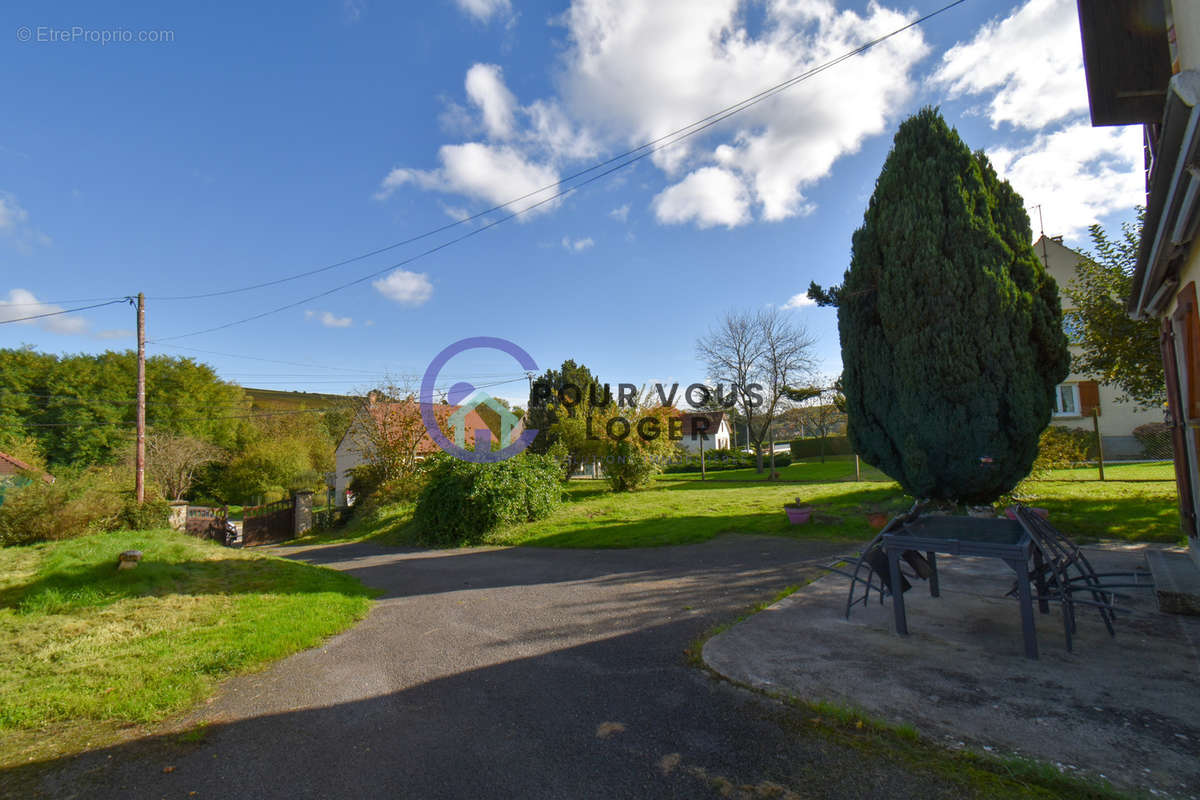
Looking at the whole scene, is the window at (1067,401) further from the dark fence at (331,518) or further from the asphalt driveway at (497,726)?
the dark fence at (331,518)

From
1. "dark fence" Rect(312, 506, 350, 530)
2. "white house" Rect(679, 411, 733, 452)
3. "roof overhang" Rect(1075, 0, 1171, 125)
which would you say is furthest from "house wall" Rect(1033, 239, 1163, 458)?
"dark fence" Rect(312, 506, 350, 530)

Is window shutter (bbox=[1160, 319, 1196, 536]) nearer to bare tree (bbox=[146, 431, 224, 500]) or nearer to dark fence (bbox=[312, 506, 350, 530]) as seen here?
dark fence (bbox=[312, 506, 350, 530])

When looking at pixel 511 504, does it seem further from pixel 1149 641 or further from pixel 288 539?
pixel 288 539

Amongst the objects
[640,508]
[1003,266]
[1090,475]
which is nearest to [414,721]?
[1003,266]

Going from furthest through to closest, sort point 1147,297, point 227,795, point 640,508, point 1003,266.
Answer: point 640,508
point 1003,266
point 1147,297
point 227,795

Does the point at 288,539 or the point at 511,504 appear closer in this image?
the point at 511,504

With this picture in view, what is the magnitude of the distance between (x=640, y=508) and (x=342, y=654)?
35.0ft

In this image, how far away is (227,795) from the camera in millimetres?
2691

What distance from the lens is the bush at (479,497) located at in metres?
13.3

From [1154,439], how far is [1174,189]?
20.7 meters

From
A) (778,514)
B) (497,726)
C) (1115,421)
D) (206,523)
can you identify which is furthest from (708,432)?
(497,726)

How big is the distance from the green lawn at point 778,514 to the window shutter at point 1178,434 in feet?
5.47

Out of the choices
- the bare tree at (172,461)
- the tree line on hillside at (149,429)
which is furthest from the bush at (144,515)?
the tree line on hillside at (149,429)

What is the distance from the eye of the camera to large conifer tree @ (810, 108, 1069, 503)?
7383mm
